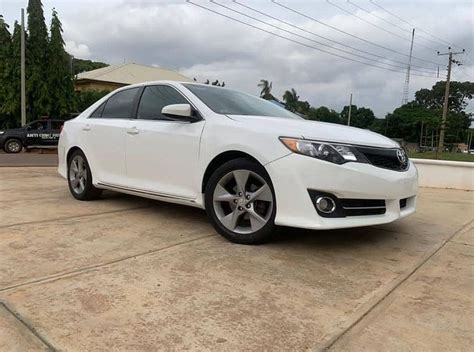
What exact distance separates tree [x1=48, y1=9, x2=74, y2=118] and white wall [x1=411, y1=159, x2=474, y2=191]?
77.6ft

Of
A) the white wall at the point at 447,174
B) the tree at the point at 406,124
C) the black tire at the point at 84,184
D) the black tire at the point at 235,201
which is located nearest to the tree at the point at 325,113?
the tree at the point at 406,124

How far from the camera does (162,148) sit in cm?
454

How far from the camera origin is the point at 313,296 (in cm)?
288

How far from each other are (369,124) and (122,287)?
9028cm

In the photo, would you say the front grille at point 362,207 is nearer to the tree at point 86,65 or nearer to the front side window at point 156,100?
the front side window at point 156,100

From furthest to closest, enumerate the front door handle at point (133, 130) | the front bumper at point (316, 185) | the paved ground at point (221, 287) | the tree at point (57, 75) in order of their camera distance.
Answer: the tree at point (57, 75)
the front door handle at point (133, 130)
the front bumper at point (316, 185)
the paved ground at point (221, 287)

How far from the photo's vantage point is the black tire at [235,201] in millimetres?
3740

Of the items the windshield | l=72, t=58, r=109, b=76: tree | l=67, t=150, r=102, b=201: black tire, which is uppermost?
l=72, t=58, r=109, b=76: tree

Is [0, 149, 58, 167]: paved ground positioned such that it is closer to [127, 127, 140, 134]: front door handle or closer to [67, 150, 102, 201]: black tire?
[67, 150, 102, 201]: black tire

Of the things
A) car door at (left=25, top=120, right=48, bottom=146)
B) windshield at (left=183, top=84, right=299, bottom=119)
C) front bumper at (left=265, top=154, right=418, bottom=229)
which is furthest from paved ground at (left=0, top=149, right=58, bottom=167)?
front bumper at (left=265, top=154, right=418, bottom=229)

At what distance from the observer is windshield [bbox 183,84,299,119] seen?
4398 millimetres

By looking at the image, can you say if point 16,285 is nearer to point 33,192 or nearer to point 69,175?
point 69,175

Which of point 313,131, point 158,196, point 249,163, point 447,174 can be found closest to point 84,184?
point 158,196

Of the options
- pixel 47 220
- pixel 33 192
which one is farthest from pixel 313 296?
pixel 33 192
